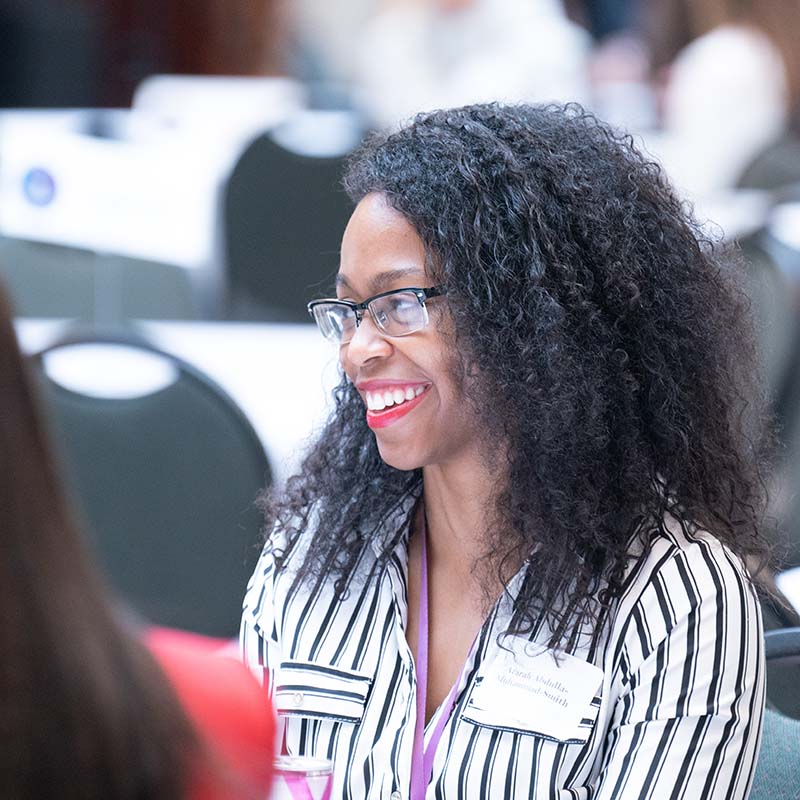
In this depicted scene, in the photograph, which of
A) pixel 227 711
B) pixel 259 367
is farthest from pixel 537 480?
pixel 259 367

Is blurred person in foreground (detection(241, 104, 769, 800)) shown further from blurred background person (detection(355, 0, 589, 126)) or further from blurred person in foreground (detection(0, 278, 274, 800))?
blurred background person (detection(355, 0, 589, 126))

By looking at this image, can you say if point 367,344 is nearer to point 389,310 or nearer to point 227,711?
point 389,310

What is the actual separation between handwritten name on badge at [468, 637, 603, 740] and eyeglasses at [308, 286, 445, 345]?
0.41 metres

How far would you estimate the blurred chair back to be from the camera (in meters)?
3.54

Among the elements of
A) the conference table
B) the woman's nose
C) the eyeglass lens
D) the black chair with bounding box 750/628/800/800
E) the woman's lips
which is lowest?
the black chair with bounding box 750/628/800/800

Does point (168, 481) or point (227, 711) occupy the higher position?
point (168, 481)

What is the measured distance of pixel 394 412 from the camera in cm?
154

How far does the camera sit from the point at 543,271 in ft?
4.79

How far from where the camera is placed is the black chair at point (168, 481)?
85.6 inches

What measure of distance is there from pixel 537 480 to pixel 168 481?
2.94ft

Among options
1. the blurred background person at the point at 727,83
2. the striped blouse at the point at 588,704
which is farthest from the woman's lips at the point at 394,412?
the blurred background person at the point at 727,83

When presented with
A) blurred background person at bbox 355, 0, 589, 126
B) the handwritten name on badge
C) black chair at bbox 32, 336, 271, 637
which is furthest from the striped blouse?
blurred background person at bbox 355, 0, 589, 126

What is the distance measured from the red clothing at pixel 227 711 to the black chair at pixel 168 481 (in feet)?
4.58

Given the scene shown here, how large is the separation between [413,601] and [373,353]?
324 millimetres
